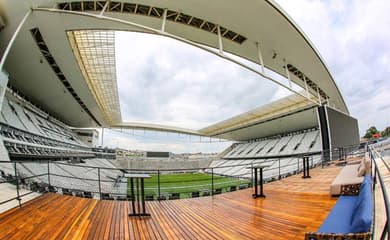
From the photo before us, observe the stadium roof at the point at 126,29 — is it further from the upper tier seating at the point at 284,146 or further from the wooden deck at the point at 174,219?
the upper tier seating at the point at 284,146

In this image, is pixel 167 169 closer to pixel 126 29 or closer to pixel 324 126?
pixel 126 29

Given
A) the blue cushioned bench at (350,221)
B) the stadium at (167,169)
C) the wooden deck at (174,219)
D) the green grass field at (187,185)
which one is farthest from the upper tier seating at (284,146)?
the blue cushioned bench at (350,221)

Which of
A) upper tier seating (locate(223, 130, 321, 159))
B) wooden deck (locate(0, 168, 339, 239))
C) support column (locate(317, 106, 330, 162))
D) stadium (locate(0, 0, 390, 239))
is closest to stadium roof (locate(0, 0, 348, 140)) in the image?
stadium (locate(0, 0, 390, 239))

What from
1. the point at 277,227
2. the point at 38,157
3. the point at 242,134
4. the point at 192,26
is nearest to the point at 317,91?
the point at 192,26

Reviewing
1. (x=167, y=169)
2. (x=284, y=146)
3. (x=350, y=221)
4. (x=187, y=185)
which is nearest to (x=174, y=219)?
(x=350, y=221)

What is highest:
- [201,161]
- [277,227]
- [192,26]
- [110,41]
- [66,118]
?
[110,41]

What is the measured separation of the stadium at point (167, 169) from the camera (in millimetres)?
2969

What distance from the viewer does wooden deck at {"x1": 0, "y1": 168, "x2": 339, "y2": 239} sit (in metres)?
2.84

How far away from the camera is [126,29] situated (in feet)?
27.8

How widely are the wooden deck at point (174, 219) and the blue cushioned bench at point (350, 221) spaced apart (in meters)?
0.32

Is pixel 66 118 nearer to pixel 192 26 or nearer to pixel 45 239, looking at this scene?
pixel 192 26

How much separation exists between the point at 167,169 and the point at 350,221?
524 centimetres

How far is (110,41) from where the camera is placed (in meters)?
12.2

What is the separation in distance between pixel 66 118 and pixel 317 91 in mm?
28905
